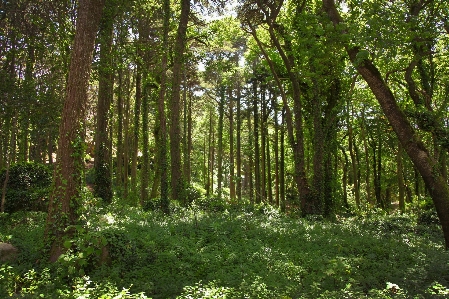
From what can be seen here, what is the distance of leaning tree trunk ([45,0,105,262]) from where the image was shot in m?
7.53

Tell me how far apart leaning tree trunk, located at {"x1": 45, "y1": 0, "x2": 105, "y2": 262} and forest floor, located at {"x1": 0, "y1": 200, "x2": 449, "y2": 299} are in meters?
0.36

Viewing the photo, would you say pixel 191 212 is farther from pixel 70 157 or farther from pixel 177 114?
pixel 70 157

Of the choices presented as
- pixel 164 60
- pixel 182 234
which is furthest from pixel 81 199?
pixel 164 60

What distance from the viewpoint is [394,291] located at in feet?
17.0

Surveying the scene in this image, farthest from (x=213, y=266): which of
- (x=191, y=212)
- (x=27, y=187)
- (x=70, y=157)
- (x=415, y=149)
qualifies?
(x=27, y=187)

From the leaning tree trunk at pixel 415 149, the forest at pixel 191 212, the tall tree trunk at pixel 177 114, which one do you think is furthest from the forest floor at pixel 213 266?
the tall tree trunk at pixel 177 114

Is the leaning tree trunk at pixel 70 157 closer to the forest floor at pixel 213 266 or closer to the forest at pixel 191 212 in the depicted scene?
the forest at pixel 191 212

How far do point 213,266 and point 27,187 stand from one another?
1096 centimetres

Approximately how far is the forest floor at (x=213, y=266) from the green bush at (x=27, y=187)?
3548mm

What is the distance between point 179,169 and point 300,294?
40.6 ft

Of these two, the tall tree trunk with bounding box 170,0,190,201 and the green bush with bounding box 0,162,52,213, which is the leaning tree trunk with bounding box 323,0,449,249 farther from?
the green bush with bounding box 0,162,52,213

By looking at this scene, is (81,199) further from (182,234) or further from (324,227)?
(324,227)

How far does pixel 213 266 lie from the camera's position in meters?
7.27

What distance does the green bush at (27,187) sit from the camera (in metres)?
13.7
